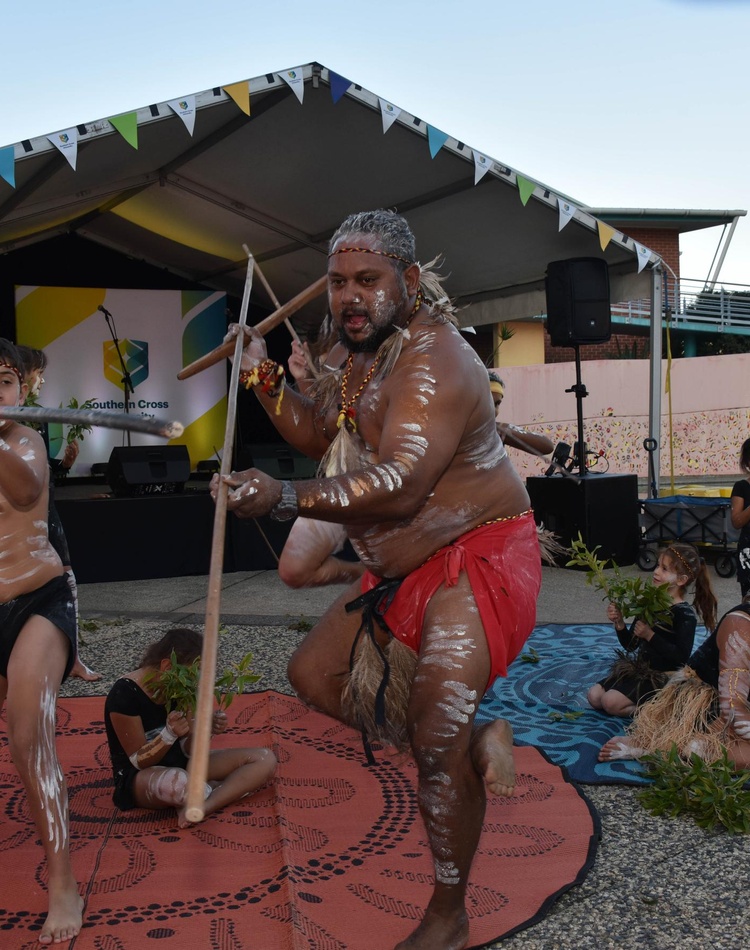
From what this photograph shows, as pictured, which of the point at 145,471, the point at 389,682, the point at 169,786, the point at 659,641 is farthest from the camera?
the point at 145,471

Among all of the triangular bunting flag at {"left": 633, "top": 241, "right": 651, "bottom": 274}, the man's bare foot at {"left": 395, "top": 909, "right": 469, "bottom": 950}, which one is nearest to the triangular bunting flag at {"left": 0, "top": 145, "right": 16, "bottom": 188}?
the man's bare foot at {"left": 395, "top": 909, "right": 469, "bottom": 950}

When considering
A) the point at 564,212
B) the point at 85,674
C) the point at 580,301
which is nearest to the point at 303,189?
the point at 564,212

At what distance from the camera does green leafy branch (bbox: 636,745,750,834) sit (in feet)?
9.71

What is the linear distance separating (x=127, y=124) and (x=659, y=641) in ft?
15.8

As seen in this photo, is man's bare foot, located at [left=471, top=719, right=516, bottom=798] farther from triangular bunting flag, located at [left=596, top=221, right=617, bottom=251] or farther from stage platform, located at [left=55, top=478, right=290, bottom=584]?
triangular bunting flag, located at [left=596, top=221, right=617, bottom=251]

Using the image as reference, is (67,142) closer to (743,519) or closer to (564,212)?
(564,212)

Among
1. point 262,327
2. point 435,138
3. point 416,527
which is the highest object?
point 435,138

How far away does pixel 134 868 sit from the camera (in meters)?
2.72

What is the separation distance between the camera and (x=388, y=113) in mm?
6824

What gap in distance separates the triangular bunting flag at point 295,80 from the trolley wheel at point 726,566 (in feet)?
16.5

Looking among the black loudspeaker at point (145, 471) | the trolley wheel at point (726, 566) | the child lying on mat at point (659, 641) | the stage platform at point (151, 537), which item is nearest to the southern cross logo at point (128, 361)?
the black loudspeaker at point (145, 471)

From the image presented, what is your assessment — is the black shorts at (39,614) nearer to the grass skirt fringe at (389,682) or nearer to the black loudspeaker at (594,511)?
the grass skirt fringe at (389,682)

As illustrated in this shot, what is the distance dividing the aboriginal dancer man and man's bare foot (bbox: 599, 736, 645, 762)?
116 cm

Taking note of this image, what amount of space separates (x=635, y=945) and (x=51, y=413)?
193 cm
